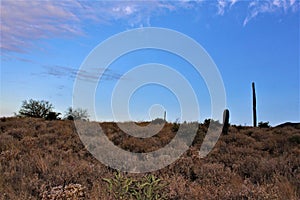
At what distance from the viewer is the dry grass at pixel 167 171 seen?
6.18 m

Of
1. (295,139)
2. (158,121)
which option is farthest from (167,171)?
(158,121)

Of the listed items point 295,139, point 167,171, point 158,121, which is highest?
point 158,121

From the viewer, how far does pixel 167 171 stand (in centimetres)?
880

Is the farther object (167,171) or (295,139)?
(295,139)

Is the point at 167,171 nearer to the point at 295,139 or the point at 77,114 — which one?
the point at 295,139

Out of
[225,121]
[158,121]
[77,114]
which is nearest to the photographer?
[225,121]

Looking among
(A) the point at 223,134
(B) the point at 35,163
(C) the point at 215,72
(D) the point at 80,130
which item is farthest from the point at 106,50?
(A) the point at 223,134

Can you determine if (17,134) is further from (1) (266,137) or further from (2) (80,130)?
(1) (266,137)

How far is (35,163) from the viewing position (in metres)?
8.49

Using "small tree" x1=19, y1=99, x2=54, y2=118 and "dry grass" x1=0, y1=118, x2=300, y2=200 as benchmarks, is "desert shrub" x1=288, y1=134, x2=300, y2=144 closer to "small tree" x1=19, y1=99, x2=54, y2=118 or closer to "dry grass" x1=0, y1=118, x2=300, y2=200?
"dry grass" x1=0, y1=118, x2=300, y2=200

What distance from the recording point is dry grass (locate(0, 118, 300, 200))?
6.18m

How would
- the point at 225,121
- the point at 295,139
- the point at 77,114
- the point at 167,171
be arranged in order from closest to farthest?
the point at 167,171 < the point at 295,139 < the point at 225,121 < the point at 77,114

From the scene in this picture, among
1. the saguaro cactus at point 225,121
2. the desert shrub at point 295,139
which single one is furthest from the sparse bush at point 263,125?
the desert shrub at point 295,139

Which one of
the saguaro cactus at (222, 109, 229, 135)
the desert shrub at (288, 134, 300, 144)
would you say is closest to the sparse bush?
the saguaro cactus at (222, 109, 229, 135)
